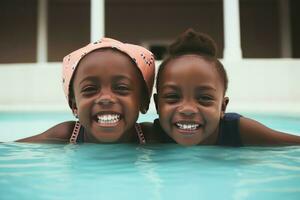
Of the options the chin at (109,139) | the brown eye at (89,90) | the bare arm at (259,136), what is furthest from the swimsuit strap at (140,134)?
the bare arm at (259,136)

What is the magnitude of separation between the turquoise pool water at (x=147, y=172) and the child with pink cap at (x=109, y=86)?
0.19 m

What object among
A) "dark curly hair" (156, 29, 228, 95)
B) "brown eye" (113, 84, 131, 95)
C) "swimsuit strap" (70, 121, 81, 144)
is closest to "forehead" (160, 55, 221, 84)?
"dark curly hair" (156, 29, 228, 95)

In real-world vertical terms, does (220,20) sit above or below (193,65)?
above

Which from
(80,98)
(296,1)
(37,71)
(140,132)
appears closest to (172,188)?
(80,98)

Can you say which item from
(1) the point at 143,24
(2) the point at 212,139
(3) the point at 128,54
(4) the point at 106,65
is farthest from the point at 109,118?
(1) the point at 143,24

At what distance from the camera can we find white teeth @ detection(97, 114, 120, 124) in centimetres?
257

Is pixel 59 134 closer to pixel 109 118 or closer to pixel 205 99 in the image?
pixel 109 118

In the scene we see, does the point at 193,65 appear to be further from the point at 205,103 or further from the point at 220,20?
the point at 220,20

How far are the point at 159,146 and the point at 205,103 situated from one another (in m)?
0.51

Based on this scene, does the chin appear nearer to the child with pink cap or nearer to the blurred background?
the child with pink cap

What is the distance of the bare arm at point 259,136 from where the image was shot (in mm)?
2908

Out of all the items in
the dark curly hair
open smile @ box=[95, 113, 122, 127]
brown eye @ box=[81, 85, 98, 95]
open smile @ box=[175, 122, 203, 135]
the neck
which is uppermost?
the dark curly hair

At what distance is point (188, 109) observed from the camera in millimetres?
2475

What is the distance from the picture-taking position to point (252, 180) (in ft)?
5.80
